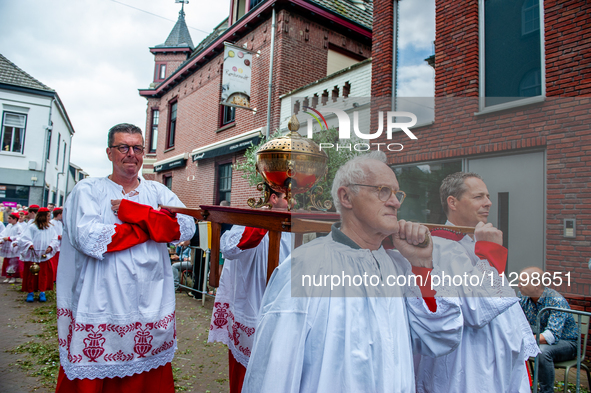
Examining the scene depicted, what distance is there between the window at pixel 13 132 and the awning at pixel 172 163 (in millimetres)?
8042

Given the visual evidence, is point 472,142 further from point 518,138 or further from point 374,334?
point 374,334

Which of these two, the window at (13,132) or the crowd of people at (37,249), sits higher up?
the window at (13,132)

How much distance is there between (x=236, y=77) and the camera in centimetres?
1013

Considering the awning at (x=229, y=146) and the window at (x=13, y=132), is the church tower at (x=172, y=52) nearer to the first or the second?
the window at (x=13, y=132)

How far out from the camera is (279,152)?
5.74 ft

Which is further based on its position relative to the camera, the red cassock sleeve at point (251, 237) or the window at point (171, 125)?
the window at point (171, 125)

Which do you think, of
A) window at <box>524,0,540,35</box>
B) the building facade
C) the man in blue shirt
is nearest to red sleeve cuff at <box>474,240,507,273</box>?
window at <box>524,0,540,35</box>

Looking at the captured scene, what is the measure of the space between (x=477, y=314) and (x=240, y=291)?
162 cm

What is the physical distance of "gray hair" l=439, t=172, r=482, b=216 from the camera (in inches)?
45.6

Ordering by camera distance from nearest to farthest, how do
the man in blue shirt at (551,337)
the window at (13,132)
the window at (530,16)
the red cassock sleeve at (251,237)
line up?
1. the window at (530,16)
2. the red cassock sleeve at (251,237)
3. the man in blue shirt at (551,337)
4. the window at (13,132)

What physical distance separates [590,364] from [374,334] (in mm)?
3890

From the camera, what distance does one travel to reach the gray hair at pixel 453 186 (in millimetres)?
1158

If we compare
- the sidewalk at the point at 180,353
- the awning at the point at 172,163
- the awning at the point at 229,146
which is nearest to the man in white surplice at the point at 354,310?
the sidewalk at the point at 180,353

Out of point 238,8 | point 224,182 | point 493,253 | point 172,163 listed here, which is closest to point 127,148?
point 493,253
